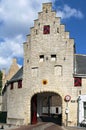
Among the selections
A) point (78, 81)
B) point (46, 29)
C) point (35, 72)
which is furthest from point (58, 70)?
point (46, 29)

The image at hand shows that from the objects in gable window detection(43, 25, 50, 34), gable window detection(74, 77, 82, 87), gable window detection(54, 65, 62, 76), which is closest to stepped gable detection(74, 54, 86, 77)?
gable window detection(74, 77, 82, 87)

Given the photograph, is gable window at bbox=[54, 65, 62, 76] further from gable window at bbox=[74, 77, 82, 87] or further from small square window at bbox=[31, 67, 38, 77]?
small square window at bbox=[31, 67, 38, 77]

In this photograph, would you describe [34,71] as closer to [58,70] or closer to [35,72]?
[35,72]

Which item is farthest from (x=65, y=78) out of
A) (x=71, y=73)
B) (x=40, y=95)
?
(x=40, y=95)

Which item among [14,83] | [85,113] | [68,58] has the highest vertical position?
[68,58]

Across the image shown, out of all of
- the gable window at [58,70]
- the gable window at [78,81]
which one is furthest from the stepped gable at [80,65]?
the gable window at [58,70]

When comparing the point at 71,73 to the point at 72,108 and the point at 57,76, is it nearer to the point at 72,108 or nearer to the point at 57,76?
the point at 57,76

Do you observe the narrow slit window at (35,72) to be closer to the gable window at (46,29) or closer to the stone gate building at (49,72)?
the stone gate building at (49,72)

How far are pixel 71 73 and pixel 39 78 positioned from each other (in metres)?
3.67

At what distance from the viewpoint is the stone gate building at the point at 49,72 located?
3688cm

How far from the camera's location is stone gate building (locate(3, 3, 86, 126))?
36875 mm

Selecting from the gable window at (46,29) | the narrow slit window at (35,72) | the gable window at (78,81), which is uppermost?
the gable window at (46,29)

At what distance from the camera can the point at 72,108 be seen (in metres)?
36.6

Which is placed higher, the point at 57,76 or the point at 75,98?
the point at 57,76
